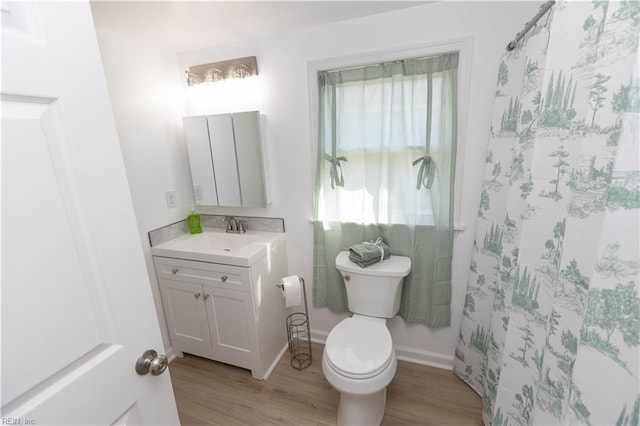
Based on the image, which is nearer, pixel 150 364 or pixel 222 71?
pixel 150 364

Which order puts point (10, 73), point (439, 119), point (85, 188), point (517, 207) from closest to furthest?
1. point (10, 73)
2. point (85, 188)
3. point (517, 207)
4. point (439, 119)

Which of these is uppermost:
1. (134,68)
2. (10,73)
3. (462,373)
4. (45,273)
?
(134,68)

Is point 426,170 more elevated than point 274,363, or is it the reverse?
point 426,170

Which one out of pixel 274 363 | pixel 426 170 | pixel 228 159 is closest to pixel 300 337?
pixel 274 363

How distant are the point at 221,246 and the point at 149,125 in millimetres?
977

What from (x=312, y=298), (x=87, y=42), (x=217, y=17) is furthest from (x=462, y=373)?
(x=217, y=17)

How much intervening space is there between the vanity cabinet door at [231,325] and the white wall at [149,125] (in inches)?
18.1

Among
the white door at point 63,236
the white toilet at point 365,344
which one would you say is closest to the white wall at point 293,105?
the white toilet at point 365,344

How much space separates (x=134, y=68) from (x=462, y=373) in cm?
291

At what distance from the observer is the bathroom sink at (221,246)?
1.69 m

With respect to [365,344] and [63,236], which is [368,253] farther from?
[63,236]

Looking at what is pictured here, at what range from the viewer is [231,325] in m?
1.81

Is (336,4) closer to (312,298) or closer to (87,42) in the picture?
(87,42)

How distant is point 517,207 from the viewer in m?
1.19
